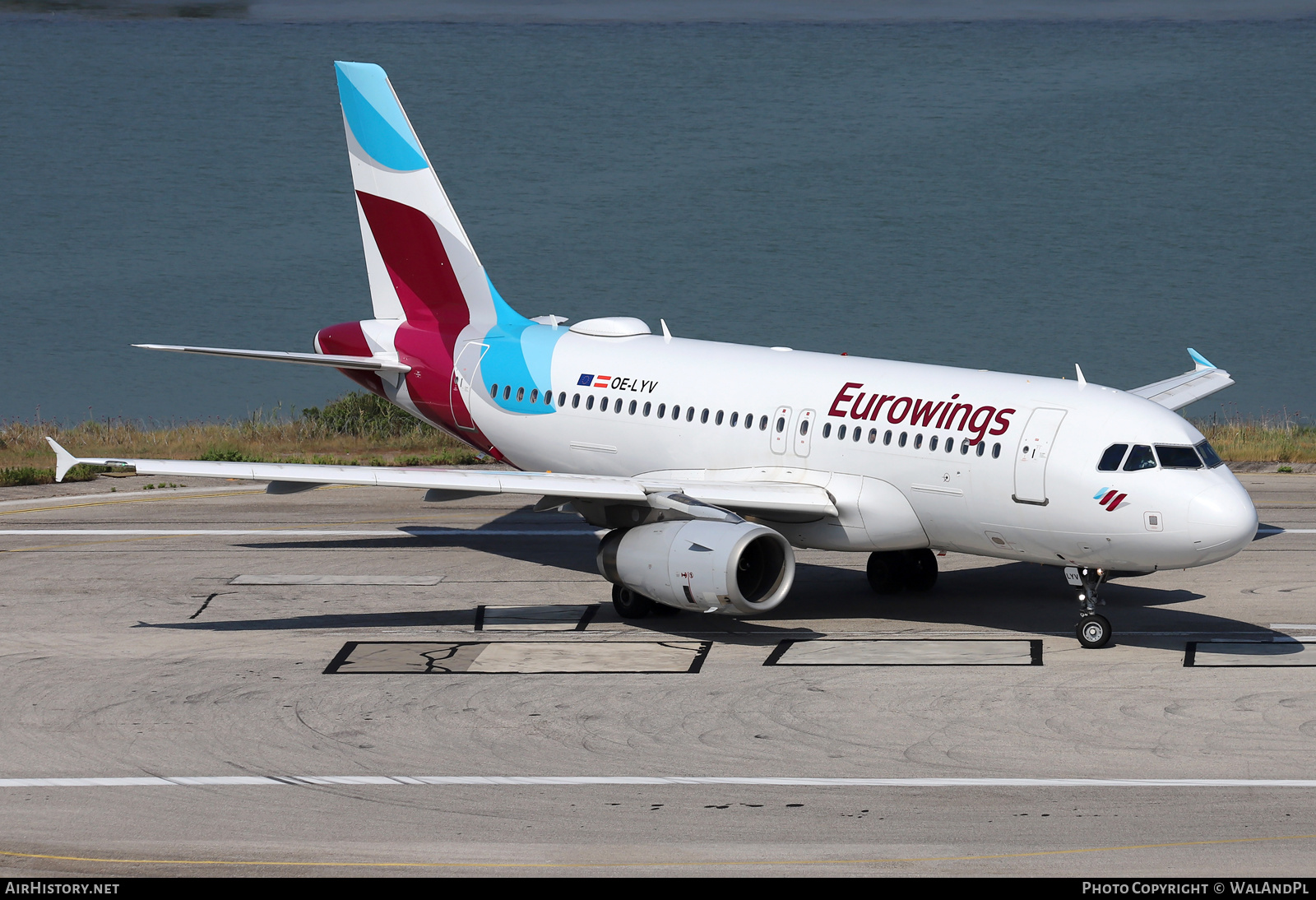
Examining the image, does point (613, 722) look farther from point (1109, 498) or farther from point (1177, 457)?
point (1177, 457)

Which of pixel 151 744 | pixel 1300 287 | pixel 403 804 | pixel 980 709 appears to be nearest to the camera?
pixel 403 804

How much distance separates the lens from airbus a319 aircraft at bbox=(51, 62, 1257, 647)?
960 inches

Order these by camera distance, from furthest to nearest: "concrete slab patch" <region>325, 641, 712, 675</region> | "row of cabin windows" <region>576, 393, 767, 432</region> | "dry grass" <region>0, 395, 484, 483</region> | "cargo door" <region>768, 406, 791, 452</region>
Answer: "dry grass" <region>0, 395, 484, 483</region> → "row of cabin windows" <region>576, 393, 767, 432</region> → "cargo door" <region>768, 406, 791, 452</region> → "concrete slab patch" <region>325, 641, 712, 675</region>

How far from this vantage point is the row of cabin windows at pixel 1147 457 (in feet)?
79.3

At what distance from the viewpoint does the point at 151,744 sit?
66.6ft

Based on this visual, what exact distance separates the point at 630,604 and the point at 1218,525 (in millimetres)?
9739

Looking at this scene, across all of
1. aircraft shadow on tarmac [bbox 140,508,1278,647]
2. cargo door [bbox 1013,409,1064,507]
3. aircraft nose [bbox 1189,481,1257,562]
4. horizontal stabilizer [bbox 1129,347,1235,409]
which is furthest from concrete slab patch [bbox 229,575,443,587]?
horizontal stabilizer [bbox 1129,347,1235,409]

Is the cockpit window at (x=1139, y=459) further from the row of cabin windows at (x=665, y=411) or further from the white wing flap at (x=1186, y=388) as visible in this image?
the white wing flap at (x=1186, y=388)

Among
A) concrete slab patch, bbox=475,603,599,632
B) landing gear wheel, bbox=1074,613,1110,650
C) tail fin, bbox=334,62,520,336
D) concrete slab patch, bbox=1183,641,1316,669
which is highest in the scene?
tail fin, bbox=334,62,520,336

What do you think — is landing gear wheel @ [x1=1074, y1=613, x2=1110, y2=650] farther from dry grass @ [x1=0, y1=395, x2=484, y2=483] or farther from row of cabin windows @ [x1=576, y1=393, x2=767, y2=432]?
dry grass @ [x1=0, y1=395, x2=484, y2=483]

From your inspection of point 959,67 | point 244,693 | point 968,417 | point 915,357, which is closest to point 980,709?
point 968,417

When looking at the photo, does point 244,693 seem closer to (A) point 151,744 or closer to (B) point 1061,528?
(A) point 151,744

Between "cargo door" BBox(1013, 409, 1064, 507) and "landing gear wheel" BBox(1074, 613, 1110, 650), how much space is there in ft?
6.67
